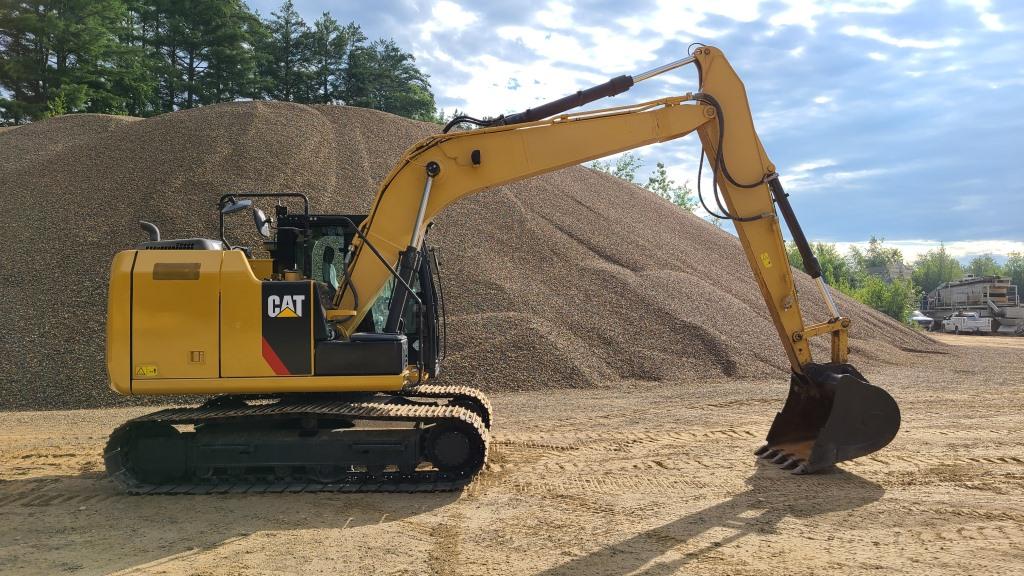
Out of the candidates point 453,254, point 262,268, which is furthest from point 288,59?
point 262,268

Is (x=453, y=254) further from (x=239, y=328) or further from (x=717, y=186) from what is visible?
(x=239, y=328)

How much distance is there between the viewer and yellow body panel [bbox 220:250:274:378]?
627 centimetres

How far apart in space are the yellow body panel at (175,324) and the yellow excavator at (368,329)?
1 centimetres

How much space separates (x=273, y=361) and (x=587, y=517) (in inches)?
121

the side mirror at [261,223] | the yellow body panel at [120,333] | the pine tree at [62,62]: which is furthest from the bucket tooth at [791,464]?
the pine tree at [62,62]

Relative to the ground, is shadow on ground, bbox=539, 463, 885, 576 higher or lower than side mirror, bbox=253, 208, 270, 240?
lower

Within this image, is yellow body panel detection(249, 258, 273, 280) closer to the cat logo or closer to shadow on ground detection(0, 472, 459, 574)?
the cat logo

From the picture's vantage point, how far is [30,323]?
13.8 m

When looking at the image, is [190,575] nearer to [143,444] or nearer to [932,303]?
[143,444]

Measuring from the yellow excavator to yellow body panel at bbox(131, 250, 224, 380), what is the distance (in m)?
0.01

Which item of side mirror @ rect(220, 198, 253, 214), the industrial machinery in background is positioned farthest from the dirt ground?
Answer: the industrial machinery in background

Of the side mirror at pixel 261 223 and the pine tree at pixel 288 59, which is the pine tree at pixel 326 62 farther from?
the side mirror at pixel 261 223

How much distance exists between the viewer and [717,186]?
732cm

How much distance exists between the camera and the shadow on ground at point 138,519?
4.98 m
